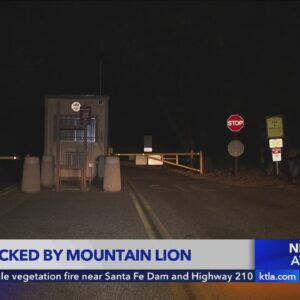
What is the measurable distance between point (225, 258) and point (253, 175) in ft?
53.2

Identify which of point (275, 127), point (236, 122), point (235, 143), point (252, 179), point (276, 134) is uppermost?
point (236, 122)

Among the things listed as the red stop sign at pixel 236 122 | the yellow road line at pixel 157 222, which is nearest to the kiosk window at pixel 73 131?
the yellow road line at pixel 157 222

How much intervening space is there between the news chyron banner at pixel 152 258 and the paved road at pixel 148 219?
1.17 ft

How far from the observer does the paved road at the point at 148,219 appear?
593 centimetres

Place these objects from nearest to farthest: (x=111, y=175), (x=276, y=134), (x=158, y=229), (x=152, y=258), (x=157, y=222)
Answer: (x=152, y=258) < (x=158, y=229) < (x=157, y=222) < (x=111, y=175) < (x=276, y=134)

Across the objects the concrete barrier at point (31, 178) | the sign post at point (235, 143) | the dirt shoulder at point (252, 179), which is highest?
the sign post at point (235, 143)

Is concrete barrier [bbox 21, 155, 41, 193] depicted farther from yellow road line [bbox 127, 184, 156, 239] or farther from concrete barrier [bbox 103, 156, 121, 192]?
yellow road line [bbox 127, 184, 156, 239]

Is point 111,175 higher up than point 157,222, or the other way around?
point 111,175

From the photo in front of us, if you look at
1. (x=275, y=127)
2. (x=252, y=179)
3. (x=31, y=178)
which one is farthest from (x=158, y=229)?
(x=252, y=179)

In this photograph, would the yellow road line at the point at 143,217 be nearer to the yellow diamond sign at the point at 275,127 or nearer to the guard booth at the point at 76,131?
the guard booth at the point at 76,131

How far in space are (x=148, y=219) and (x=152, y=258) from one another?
201 inches

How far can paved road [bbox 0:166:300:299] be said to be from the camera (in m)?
5.93

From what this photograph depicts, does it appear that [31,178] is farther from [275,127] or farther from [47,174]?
[275,127]

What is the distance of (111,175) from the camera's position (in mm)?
15914
